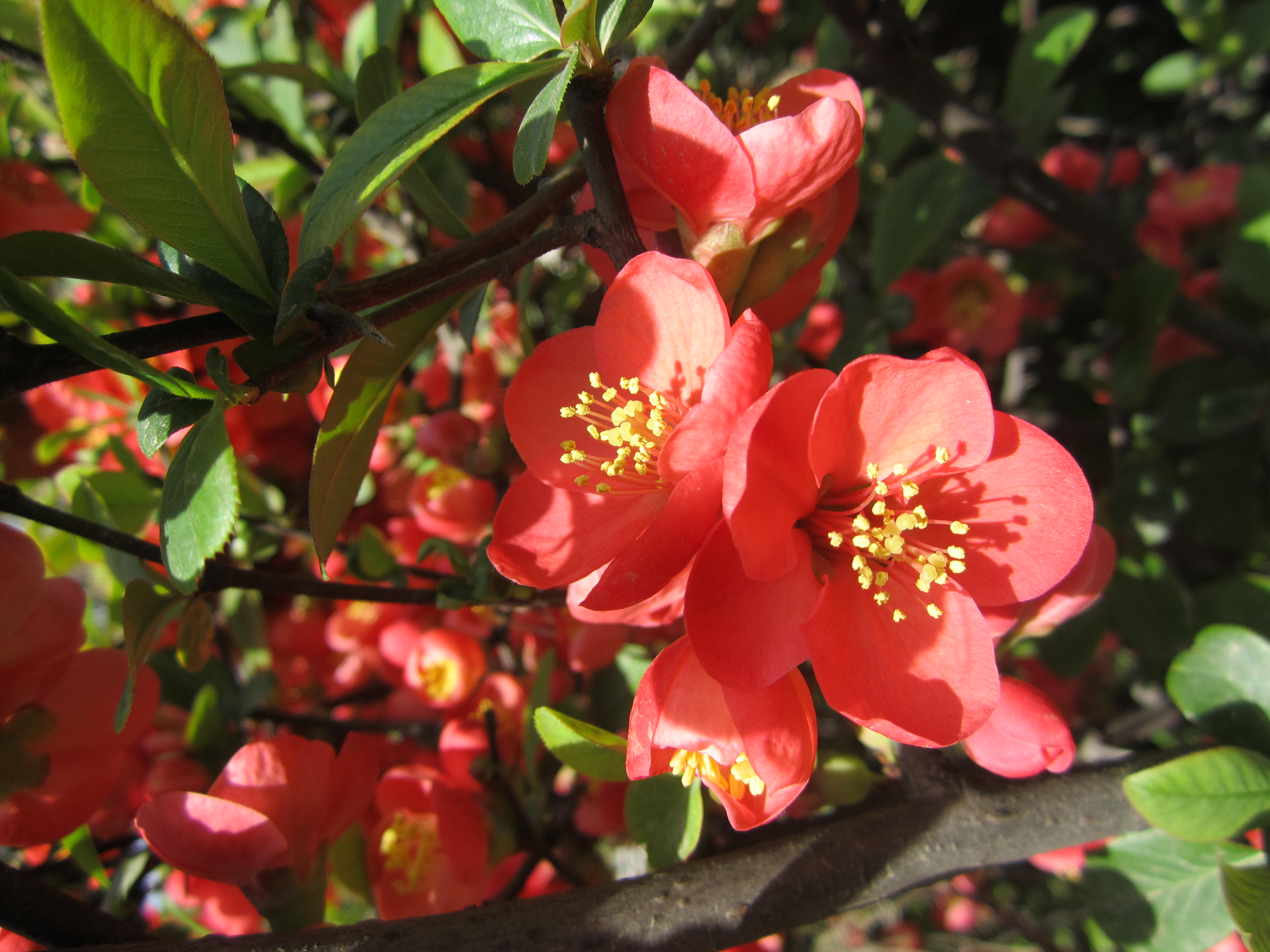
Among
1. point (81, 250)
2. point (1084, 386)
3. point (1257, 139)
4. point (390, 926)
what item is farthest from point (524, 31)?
point (1257, 139)

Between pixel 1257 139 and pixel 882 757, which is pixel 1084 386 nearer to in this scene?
pixel 1257 139

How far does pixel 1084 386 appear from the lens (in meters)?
1.68

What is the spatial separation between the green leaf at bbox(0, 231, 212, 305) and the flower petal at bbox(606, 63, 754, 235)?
29cm

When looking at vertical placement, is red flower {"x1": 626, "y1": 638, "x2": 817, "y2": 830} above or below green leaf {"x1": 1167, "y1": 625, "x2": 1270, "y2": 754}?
above

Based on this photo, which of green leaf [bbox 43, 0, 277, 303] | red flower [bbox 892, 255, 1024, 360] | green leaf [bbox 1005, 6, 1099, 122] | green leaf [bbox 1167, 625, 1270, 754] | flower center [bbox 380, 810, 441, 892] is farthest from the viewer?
red flower [bbox 892, 255, 1024, 360]

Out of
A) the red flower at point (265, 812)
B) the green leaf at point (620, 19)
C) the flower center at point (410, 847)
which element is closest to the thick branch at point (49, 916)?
the red flower at point (265, 812)

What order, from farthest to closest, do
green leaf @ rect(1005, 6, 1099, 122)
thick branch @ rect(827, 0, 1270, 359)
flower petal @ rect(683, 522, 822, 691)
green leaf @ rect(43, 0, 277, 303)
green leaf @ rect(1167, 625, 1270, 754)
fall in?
green leaf @ rect(1005, 6, 1099, 122)
thick branch @ rect(827, 0, 1270, 359)
green leaf @ rect(1167, 625, 1270, 754)
flower petal @ rect(683, 522, 822, 691)
green leaf @ rect(43, 0, 277, 303)

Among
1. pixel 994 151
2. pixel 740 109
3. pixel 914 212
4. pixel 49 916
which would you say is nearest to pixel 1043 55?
pixel 994 151

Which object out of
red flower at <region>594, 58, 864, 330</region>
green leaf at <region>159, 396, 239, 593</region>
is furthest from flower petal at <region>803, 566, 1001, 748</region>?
green leaf at <region>159, 396, 239, 593</region>

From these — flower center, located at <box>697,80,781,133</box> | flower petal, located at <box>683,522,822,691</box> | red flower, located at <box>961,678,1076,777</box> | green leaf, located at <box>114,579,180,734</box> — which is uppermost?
flower center, located at <box>697,80,781,133</box>

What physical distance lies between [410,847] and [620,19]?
0.85 m

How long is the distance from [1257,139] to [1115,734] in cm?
157

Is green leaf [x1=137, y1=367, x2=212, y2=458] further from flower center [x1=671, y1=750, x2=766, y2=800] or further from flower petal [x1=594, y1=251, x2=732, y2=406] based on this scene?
flower center [x1=671, y1=750, x2=766, y2=800]

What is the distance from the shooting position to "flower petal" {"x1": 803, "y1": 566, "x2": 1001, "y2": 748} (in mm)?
509
